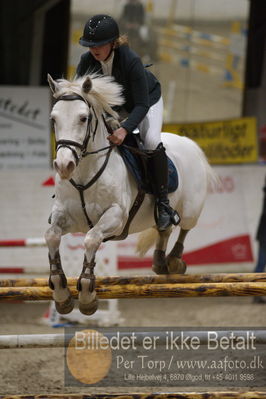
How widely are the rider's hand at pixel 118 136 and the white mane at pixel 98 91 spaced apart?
0.48ft

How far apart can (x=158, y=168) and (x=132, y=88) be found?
600mm

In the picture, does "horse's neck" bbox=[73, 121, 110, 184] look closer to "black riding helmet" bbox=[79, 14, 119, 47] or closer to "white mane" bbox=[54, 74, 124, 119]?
"white mane" bbox=[54, 74, 124, 119]

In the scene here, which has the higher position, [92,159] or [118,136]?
[118,136]

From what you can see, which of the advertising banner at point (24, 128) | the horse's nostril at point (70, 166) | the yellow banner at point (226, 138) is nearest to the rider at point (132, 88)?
the horse's nostril at point (70, 166)

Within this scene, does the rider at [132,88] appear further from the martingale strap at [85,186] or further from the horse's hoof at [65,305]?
the horse's hoof at [65,305]

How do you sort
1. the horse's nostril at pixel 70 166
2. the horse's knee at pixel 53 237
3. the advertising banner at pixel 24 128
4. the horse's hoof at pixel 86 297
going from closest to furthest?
the horse's nostril at pixel 70 166 → the horse's hoof at pixel 86 297 → the horse's knee at pixel 53 237 → the advertising banner at pixel 24 128

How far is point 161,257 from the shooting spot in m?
5.76

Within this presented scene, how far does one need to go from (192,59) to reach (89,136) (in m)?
9.11

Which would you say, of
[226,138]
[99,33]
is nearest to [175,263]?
[99,33]

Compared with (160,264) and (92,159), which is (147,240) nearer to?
(160,264)

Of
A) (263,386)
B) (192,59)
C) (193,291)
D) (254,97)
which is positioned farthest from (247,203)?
(193,291)

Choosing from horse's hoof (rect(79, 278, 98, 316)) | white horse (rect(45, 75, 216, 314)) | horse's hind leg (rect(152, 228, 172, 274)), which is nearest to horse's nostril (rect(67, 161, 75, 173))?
white horse (rect(45, 75, 216, 314))

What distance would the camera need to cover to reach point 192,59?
43.8ft

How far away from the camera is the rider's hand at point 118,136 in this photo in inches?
189
